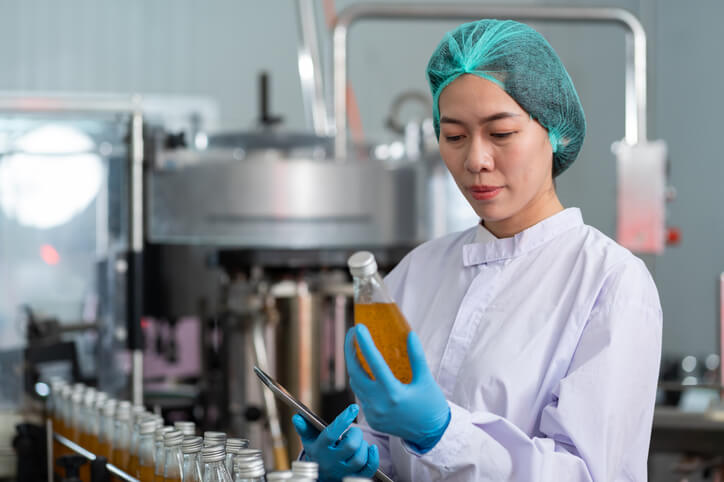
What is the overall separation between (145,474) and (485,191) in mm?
493

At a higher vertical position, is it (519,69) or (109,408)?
(519,69)

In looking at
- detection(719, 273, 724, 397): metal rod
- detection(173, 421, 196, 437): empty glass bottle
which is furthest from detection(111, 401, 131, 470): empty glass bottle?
detection(719, 273, 724, 397): metal rod

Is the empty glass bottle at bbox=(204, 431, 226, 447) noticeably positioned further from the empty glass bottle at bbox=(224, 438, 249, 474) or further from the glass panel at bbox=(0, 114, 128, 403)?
the glass panel at bbox=(0, 114, 128, 403)

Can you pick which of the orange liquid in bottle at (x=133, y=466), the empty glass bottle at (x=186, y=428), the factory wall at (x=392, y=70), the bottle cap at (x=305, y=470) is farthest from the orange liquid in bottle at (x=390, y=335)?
the factory wall at (x=392, y=70)

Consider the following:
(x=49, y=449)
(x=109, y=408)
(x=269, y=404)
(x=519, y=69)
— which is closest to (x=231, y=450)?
(x=109, y=408)

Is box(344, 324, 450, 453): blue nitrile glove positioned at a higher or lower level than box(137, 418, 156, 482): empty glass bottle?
higher

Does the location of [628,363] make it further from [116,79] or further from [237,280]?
[116,79]

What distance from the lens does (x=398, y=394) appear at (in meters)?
0.77

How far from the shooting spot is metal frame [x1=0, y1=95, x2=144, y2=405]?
1746mm

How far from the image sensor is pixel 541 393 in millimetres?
942

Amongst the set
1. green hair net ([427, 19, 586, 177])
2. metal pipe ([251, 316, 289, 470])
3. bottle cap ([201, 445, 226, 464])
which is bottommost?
metal pipe ([251, 316, 289, 470])

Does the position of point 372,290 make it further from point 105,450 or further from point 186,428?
point 105,450

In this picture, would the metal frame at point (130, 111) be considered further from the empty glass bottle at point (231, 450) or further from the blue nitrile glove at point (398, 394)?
the blue nitrile glove at point (398, 394)

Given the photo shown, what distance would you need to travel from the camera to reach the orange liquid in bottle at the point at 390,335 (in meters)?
0.82
